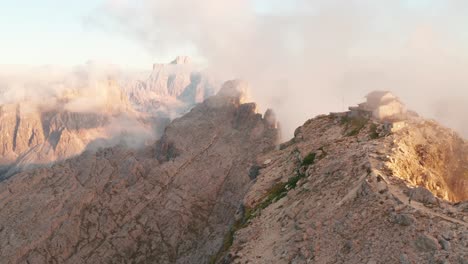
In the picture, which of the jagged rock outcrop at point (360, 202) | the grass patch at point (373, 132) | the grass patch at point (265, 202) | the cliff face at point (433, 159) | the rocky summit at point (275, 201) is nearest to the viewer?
the jagged rock outcrop at point (360, 202)

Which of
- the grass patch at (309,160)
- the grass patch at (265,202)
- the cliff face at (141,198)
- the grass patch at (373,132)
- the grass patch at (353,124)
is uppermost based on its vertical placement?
the grass patch at (373,132)

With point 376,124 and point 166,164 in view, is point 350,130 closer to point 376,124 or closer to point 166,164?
point 376,124

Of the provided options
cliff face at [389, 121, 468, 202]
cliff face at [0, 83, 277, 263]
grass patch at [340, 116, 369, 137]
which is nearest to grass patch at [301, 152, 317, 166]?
grass patch at [340, 116, 369, 137]

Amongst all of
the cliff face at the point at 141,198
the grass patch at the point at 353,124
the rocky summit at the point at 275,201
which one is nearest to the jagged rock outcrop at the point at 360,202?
the rocky summit at the point at 275,201

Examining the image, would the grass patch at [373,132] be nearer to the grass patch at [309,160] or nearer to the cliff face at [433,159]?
the cliff face at [433,159]

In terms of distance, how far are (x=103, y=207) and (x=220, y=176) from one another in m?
43.5

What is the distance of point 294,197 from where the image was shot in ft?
149

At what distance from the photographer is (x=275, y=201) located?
158ft

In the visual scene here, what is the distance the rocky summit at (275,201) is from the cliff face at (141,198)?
0.46 meters

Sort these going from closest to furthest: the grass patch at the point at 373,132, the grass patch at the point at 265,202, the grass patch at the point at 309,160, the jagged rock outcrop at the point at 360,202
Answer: the jagged rock outcrop at the point at 360,202 < the grass patch at the point at 265,202 < the grass patch at the point at 309,160 < the grass patch at the point at 373,132

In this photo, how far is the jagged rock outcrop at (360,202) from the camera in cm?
3108

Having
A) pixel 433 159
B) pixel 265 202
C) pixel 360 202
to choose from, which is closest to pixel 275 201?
pixel 265 202

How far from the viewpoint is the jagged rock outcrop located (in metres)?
31.1

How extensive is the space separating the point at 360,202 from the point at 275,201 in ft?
43.2
